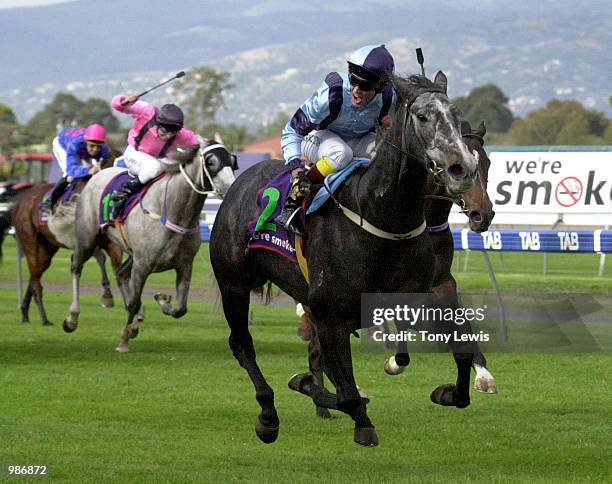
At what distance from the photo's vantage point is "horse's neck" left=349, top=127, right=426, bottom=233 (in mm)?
6277

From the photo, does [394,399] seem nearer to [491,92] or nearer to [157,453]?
[157,453]

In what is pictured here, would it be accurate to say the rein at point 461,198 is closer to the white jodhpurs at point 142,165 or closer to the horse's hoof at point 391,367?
the horse's hoof at point 391,367

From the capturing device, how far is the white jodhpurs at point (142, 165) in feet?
42.3

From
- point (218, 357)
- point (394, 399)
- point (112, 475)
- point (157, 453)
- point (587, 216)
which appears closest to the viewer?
point (112, 475)

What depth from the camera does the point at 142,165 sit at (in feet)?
42.6

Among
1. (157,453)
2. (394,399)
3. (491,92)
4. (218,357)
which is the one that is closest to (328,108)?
(157,453)

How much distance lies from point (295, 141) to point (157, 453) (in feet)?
6.50

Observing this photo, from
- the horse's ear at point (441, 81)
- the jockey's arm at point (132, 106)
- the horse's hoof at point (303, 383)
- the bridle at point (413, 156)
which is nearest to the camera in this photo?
the bridle at point (413, 156)

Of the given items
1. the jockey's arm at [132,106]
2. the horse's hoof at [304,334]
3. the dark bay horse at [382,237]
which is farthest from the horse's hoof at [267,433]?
the jockey's arm at [132,106]

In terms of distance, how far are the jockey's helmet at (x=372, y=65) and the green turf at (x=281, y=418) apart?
2.03 meters

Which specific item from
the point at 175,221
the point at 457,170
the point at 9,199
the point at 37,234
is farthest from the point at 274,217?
the point at 9,199

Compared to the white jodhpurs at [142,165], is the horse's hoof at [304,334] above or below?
below

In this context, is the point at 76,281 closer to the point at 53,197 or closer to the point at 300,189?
the point at 53,197

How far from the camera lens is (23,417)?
836 centimetres
